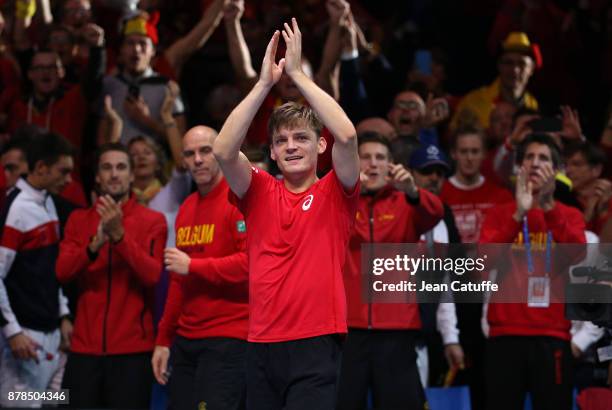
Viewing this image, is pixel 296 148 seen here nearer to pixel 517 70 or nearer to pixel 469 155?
pixel 469 155

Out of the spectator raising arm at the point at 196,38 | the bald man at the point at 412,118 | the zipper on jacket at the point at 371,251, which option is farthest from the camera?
the spectator raising arm at the point at 196,38

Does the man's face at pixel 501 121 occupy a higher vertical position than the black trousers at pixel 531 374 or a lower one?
higher

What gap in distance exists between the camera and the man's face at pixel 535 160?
24.7 ft

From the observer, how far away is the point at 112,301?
7609 millimetres

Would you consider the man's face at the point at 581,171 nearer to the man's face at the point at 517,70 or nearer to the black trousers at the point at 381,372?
the man's face at the point at 517,70

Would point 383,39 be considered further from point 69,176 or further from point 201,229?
point 201,229

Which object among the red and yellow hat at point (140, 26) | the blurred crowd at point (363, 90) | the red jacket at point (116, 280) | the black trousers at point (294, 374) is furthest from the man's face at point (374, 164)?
the red and yellow hat at point (140, 26)

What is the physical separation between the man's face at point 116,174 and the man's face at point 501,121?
342 cm

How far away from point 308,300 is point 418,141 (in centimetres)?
376

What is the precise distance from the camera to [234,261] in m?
6.74

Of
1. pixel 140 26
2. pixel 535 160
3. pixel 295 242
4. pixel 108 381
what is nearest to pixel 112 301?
pixel 108 381

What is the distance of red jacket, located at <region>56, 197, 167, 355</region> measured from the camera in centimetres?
752

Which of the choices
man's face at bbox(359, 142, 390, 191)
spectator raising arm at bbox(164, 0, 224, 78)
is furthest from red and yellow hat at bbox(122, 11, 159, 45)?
A: man's face at bbox(359, 142, 390, 191)

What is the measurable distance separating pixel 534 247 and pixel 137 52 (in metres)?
3.93
